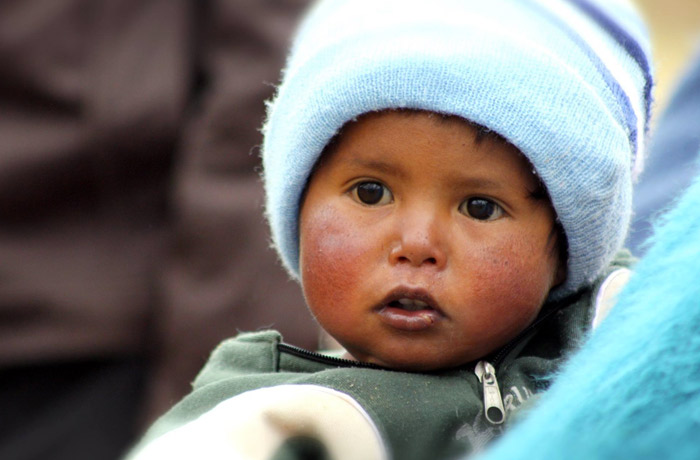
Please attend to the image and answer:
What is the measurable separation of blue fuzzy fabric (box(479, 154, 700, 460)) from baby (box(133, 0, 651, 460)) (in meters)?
0.33

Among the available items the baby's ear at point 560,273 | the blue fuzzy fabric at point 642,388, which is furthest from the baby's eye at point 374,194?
the blue fuzzy fabric at point 642,388

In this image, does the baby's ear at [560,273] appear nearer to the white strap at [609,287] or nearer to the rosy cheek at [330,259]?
the white strap at [609,287]

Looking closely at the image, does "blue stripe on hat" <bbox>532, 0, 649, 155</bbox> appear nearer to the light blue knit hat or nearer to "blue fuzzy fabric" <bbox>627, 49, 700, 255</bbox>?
the light blue knit hat

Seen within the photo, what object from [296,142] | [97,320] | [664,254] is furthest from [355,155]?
[97,320]

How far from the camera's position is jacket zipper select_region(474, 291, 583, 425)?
33.7 inches

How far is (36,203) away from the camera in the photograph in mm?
1622

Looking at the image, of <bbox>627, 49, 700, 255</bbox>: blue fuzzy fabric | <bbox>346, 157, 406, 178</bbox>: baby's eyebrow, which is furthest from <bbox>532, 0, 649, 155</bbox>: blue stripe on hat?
<bbox>627, 49, 700, 255</bbox>: blue fuzzy fabric

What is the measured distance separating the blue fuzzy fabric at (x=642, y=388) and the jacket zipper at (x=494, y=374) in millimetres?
329

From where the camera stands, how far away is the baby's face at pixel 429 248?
0.88 meters

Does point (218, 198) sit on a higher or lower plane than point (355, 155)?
lower

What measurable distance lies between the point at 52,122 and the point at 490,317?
993 millimetres

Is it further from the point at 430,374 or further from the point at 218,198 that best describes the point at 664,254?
the point at 218,198

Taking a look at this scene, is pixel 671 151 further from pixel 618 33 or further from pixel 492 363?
pixel 492 363

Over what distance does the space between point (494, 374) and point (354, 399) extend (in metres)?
0.18
